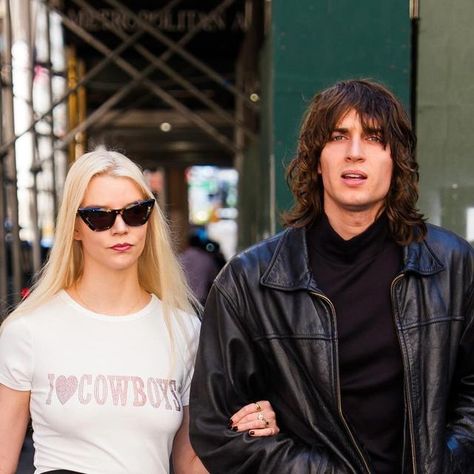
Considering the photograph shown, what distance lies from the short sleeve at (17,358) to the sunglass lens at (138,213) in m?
0.47

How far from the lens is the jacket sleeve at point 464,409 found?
8.07 ft

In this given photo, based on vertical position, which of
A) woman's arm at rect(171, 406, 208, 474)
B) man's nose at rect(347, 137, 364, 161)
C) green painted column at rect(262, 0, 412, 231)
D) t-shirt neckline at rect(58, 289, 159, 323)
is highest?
green painted column at rect(262, 0, 412, 231)

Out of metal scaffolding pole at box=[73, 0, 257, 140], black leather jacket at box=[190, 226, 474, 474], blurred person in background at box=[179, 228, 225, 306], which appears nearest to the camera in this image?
black leather jacket at box=[190, 226, 474, 474]

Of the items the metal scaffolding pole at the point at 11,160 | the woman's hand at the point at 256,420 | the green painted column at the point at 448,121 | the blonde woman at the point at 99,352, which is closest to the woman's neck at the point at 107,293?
the blonde woman at the point at 99,352

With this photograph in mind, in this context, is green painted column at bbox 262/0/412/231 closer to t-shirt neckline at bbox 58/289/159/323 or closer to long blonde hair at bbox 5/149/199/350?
long blonde hair at bbox 5/149/199/350

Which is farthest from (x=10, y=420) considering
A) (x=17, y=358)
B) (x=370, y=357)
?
(x=370, y=357)

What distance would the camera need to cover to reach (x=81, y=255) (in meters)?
3.10

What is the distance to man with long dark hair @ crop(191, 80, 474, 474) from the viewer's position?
2.40 meters

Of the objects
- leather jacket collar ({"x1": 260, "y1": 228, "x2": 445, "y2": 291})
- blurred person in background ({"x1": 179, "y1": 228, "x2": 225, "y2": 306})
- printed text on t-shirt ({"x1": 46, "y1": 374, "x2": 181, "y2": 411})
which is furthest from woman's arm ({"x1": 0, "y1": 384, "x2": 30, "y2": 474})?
blurred person in background ({"x1": 179, "y1": 228, "x2": 225, "y2": 306})

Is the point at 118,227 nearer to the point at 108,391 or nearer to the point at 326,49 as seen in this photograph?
the point at 108,391

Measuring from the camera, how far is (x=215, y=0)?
12266mm

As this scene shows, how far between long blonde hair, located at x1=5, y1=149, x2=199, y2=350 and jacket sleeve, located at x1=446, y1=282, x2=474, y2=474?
38.0 inches

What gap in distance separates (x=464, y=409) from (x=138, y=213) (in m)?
1.18

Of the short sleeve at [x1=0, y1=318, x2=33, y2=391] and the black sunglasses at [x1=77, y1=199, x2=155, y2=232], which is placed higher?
the black sunglasses at [x1=77, y1=199, x2=155, y2=232]
